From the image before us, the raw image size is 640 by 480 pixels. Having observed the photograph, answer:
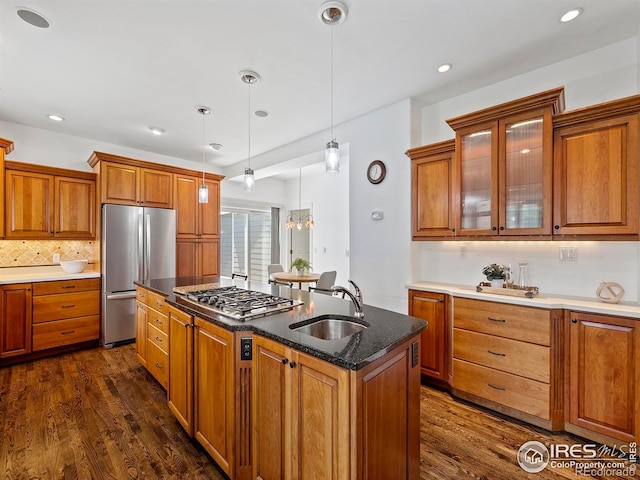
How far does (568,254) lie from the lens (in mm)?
2416

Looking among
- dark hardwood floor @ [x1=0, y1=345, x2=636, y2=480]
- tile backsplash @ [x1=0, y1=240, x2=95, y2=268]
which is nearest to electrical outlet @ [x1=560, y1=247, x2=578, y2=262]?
dark hardwood floor @ [x1=0, y1=345, x2=636, y2=480]

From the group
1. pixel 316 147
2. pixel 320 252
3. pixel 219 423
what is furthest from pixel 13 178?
pixel 320 252

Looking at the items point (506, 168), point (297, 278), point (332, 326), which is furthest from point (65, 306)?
point (506, 168)

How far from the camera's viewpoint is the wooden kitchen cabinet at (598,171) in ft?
6.48

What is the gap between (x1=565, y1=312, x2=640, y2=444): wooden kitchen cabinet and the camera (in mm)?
1873

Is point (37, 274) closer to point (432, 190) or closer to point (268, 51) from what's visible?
point (268, 51)

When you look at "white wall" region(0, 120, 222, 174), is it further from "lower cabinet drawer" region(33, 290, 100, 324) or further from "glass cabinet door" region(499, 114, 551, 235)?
"glass cabinet door" region(499, 114, 551, 235)

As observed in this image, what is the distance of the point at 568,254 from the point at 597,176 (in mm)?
656

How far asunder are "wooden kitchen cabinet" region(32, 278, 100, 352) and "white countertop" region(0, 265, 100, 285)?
0.18 ft

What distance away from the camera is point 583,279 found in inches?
92.7

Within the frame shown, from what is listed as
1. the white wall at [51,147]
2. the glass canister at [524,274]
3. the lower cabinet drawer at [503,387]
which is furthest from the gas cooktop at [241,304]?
the white wall at [51,147]

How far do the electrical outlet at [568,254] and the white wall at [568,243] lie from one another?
3cm

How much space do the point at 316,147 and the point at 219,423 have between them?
11.3ft

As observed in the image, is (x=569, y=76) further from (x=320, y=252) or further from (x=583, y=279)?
(x=320, y=252)
